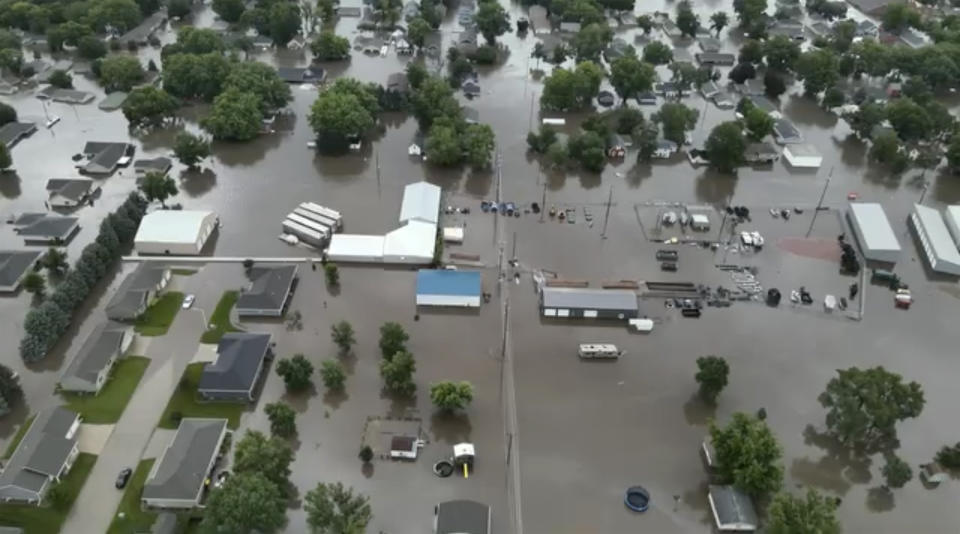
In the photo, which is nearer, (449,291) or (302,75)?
(449,291)

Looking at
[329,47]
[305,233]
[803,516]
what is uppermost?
[329,47]

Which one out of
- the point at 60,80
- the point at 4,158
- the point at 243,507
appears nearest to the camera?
the point at 243,507

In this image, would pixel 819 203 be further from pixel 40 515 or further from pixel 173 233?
pixel 40 515

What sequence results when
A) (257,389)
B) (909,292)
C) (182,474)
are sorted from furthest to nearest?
(909,292), (257,389), (182,474)

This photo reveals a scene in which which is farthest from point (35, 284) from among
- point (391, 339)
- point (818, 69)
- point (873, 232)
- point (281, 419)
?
point (818, 69)

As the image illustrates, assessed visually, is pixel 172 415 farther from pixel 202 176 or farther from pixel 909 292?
pixel 909 292

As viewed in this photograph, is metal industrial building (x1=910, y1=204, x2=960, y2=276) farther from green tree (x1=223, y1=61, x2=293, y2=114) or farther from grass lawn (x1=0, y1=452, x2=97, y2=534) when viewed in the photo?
grass lawn (x1=0, y1=452, x2=97, y2=534)

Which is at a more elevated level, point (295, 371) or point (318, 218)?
point (318, 218)

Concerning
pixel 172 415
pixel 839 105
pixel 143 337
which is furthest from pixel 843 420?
pixel 839 105
